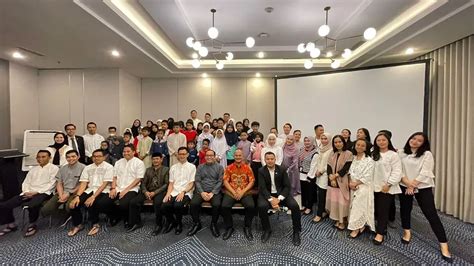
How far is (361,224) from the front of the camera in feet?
10.3

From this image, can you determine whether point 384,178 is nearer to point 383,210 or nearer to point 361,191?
point 361,191

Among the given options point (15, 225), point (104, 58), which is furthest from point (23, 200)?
point (104, 58)

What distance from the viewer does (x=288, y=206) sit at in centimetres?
315

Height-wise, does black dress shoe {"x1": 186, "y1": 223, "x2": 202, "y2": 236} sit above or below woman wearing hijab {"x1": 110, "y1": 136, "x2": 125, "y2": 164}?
below

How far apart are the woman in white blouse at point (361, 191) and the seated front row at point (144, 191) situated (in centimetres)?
88

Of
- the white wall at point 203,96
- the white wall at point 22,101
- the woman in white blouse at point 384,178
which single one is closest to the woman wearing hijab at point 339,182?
the woman in white blouse at point 384,178

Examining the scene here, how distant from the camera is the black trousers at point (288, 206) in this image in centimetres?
305

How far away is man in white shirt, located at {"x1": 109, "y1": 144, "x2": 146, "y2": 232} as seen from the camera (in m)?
3.45

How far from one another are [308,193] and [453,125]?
9.59 feet

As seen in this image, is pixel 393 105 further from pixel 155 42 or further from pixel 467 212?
pixel 155 42

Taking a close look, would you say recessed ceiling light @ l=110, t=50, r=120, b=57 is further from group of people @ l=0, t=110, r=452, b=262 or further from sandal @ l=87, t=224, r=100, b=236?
sandal @ l=87, t=224, r=100, b=236

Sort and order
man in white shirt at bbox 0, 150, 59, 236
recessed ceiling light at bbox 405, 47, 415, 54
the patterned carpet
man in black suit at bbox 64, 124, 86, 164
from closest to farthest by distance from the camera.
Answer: the patterned carpet
man in white shirt at bbox 0, 150, 59, 236
man in black suit at bbox 64, 124, 86, 164
recessed ceiling light at bbox 405, 47, 415, 54

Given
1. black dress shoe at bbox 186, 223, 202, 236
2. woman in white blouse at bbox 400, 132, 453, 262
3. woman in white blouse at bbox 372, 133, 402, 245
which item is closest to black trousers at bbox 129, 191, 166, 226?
black dress shoe at bbox 186, 223, 202, 236

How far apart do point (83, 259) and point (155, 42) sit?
3964mm
